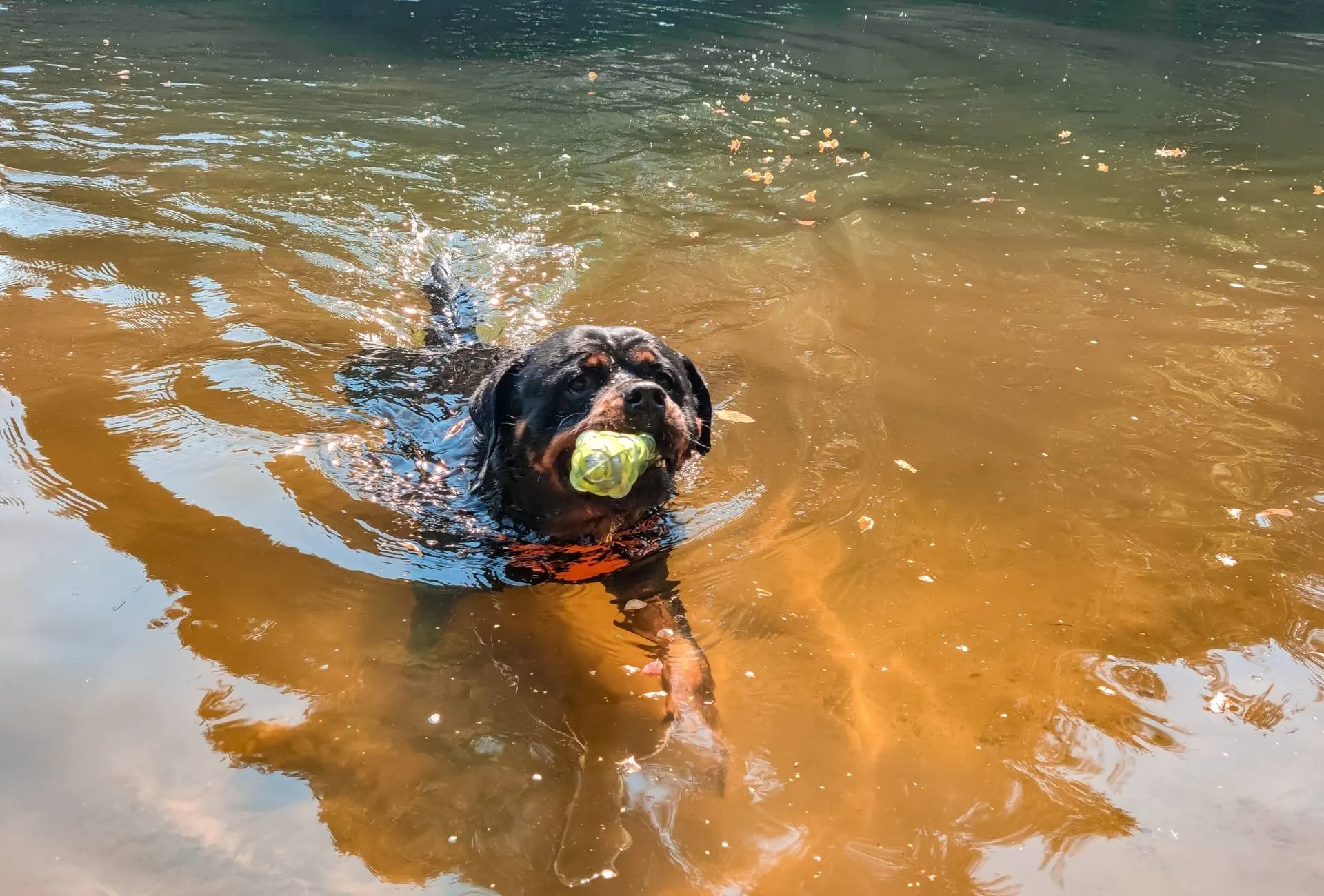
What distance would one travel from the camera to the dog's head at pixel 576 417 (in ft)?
11.9

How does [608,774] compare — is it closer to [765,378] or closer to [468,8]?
[765,378]

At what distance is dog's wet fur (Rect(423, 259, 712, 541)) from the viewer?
364 cm

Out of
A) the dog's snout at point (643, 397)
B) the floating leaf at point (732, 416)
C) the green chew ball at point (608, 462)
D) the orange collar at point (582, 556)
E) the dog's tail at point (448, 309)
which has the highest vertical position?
the dog's snout at point (643, 397)

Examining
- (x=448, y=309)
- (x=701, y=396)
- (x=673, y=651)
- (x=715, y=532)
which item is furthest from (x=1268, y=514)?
(x=448, y=309)

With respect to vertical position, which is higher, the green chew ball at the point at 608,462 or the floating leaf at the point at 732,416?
the green chew ball at the point at 608,462

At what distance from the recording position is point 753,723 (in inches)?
116

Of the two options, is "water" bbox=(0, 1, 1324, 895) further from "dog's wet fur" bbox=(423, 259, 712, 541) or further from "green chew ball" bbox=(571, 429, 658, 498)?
"green chew ball" bbox=(571, 429, 658, 498)

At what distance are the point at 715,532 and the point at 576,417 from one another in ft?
2.61

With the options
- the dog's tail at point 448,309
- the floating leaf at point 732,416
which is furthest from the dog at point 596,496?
the dog's tail at point 448,309

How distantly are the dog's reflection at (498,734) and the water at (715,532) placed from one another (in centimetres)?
2

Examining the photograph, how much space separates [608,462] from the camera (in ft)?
11.1

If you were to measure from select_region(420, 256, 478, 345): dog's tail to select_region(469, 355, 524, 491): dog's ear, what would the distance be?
5.26 feet

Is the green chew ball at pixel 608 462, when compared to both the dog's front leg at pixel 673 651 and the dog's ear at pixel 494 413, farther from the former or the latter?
the dog's ear at pixel 494 413

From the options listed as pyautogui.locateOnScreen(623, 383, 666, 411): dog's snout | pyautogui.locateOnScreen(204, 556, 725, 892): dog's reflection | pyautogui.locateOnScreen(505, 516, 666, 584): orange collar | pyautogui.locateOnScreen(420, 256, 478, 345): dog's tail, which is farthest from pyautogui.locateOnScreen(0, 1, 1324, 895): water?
pyautogui.locateOnScreen(623, 383, 666, 411): dog's snout
